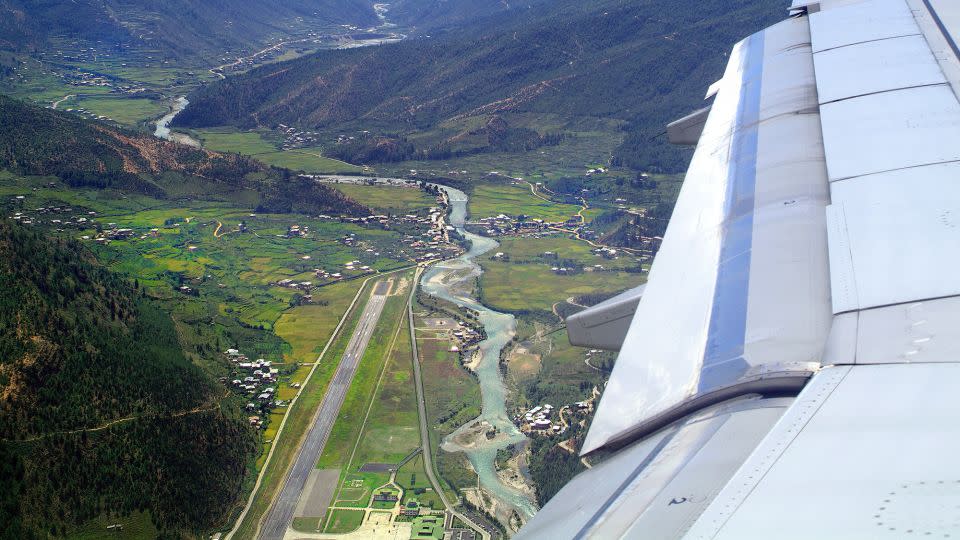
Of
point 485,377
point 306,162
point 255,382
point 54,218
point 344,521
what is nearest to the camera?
point 344,521

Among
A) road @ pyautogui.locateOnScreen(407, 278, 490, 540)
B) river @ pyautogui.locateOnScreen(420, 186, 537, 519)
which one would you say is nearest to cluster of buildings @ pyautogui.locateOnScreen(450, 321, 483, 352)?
river @ pyautogui.locateOnScreen(420, 186, 537, 519)

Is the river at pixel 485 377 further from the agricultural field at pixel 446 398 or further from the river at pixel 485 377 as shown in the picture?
the agricultural field at pixel 446 398

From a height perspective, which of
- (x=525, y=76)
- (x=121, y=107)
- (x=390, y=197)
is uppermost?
(x=525, y=76)

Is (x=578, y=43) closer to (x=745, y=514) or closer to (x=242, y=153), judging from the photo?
(x=242, y=153)

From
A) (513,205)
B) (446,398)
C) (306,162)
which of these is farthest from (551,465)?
(306,162)

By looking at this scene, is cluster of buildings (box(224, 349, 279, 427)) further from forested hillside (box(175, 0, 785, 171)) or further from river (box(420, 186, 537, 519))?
forested hillside (box(175, 0, 785, 171))

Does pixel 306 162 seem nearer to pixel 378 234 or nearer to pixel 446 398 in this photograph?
pixel 378 234
